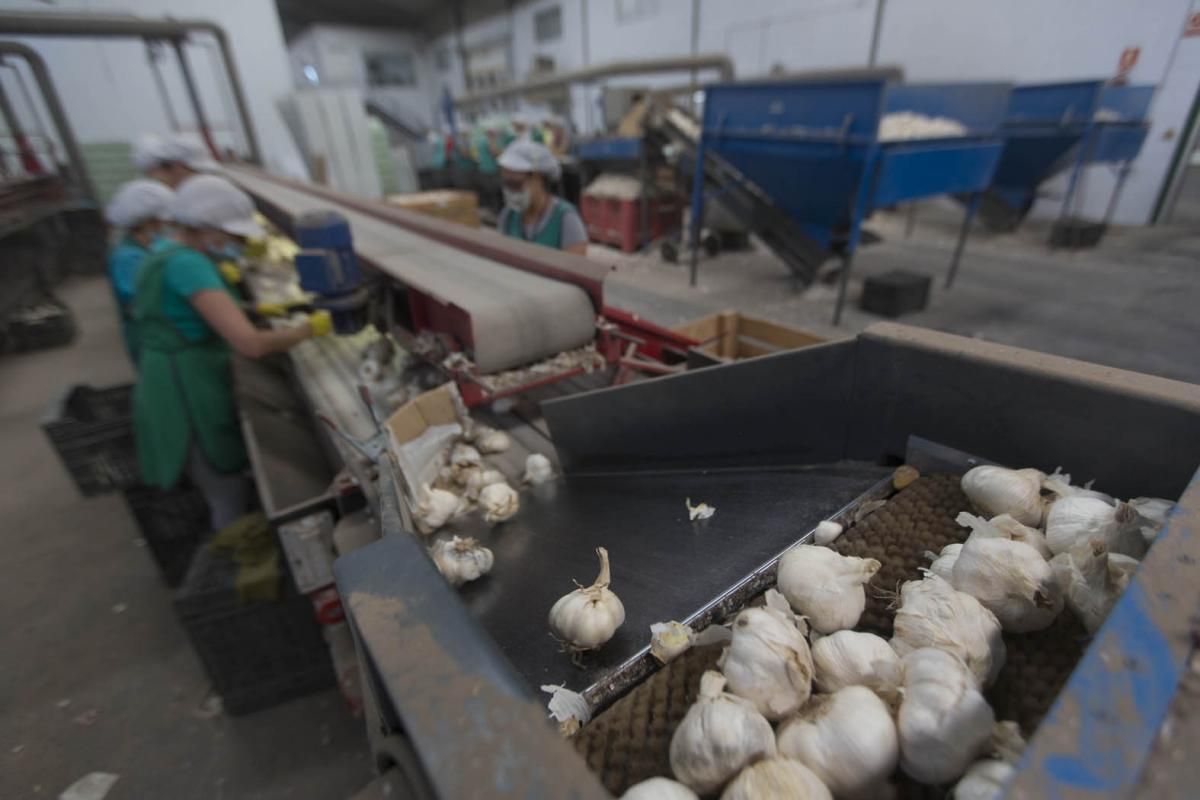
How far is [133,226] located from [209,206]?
2.52ft

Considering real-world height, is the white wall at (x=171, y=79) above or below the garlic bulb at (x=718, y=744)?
above

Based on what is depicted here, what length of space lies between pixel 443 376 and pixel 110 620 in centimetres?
213

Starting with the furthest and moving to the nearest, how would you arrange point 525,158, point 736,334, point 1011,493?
point 525,158, point 736,334, point 1011,493

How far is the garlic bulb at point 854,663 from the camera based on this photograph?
→ 730 millimetres

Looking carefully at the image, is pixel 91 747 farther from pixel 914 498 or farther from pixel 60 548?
pixel 914 498

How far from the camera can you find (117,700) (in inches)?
86.4

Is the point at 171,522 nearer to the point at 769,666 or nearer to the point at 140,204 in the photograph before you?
the point at 140,204

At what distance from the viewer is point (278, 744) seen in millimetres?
2041

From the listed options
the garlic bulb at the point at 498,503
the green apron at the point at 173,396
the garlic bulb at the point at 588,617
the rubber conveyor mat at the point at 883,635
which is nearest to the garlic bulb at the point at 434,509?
the garlic bulb at the point at 498,503

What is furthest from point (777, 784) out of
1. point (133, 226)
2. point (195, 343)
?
point (133, 226)

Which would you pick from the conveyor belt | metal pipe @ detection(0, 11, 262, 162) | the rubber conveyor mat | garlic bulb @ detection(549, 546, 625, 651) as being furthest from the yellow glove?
metal pipe @ detection(0, 11, 262, 162)

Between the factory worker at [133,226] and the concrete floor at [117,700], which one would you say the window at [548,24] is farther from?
the concrete floor at [117,700]

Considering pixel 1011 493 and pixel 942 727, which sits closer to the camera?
pixel 942 727

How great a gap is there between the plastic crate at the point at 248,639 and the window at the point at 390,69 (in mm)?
22702
